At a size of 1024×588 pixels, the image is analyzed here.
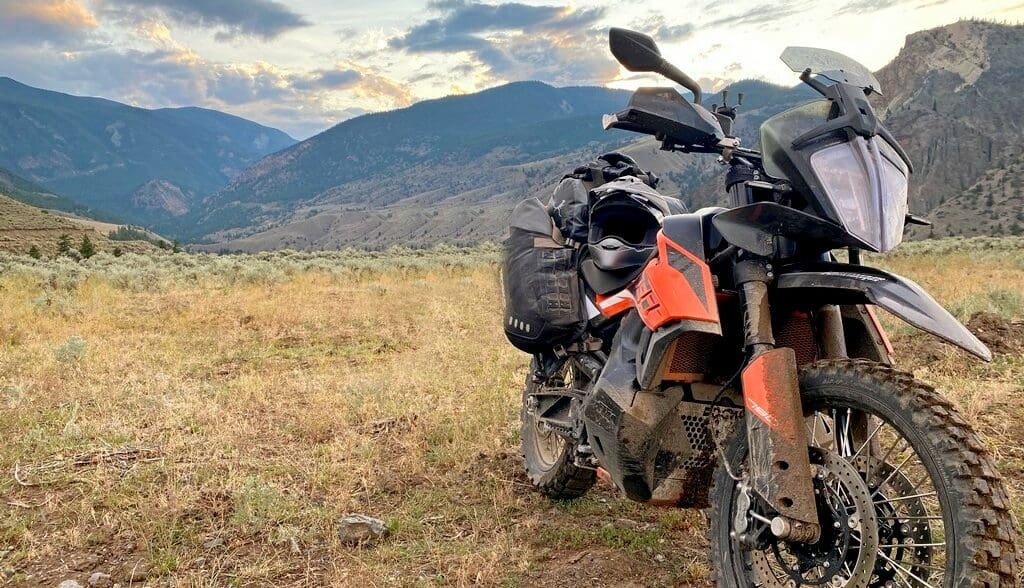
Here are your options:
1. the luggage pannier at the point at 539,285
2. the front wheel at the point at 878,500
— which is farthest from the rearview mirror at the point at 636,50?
the front wheel at the point at 878,500

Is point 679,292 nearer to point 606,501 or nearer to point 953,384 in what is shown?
point 606,501

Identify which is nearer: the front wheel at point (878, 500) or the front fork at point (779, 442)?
the front wheel at point (878, 500)

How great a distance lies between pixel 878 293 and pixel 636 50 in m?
1.39

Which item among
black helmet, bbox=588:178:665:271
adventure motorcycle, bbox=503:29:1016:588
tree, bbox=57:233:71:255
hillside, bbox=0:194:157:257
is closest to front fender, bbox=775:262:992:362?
adventure motorcycle, bbox=503:29:1016:588

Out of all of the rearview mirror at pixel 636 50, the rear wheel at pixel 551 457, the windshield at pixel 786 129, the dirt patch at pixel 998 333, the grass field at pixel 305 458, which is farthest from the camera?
the dirt patch at pixel 998 333

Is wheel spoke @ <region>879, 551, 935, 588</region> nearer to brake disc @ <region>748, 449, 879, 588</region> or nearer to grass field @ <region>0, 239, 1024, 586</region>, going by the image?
brake disc @ <region>748, 449, 879, 588</region>

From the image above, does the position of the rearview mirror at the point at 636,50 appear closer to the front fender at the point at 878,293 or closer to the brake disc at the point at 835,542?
the front fender at the point at 878,293

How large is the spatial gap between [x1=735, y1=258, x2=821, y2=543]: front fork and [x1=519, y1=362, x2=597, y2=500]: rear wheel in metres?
1.77

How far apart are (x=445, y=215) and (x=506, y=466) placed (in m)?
174

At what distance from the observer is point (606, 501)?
4.59 metres

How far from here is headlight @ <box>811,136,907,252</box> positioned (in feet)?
7.48

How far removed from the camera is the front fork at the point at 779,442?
2.27 meters

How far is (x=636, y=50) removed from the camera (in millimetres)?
2924

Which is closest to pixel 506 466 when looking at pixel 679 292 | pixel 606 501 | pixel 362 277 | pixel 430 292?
pixel 606 501
